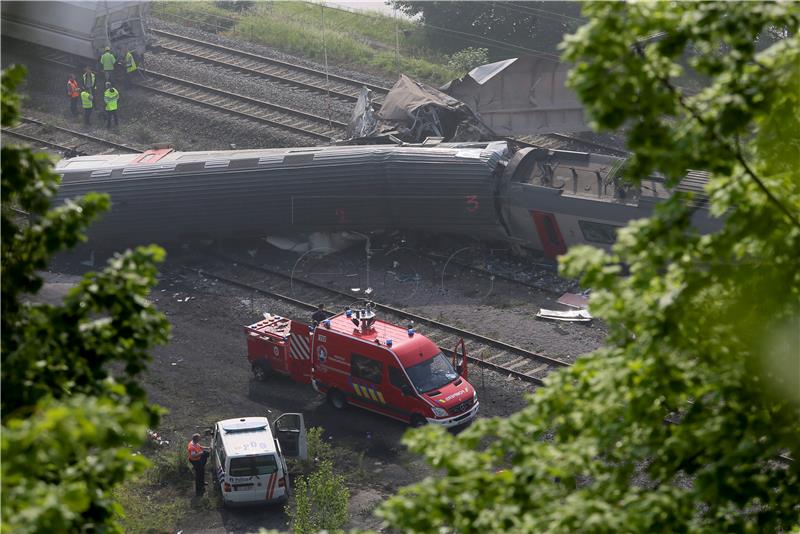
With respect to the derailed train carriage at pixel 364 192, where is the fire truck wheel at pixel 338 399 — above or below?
below

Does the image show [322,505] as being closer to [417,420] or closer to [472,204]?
[417,420]

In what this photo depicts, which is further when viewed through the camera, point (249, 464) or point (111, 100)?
point (111, 100)

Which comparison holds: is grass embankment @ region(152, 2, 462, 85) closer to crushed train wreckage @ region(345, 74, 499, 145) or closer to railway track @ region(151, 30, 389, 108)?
railway track @ region(151, 30, 389, 108)

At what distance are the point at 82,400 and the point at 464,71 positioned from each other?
103ft

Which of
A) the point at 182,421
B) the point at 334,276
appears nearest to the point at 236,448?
the point at 182,421

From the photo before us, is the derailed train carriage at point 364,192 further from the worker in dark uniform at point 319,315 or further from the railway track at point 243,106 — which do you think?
the railway track at point 243,106

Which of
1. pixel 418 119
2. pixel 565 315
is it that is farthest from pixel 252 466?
pixel 418 119

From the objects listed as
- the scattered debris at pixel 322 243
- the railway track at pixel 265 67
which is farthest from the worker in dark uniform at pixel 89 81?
the scattered debris at pixel 322 243

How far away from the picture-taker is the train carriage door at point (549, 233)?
2473cm

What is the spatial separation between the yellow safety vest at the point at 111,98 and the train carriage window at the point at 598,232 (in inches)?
580

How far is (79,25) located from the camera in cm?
3441

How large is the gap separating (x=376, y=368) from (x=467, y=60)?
18.5 metres

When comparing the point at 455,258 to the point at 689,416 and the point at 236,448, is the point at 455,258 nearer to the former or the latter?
the point at 236,448

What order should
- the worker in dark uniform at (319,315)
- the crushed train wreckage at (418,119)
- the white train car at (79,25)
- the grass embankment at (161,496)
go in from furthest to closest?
1. the white train car at (79,25)
2. the crushed train wreckage at (418,119)
3. the worker in dark uniform at (319,315)
4. the grass embankment at (161,496)
